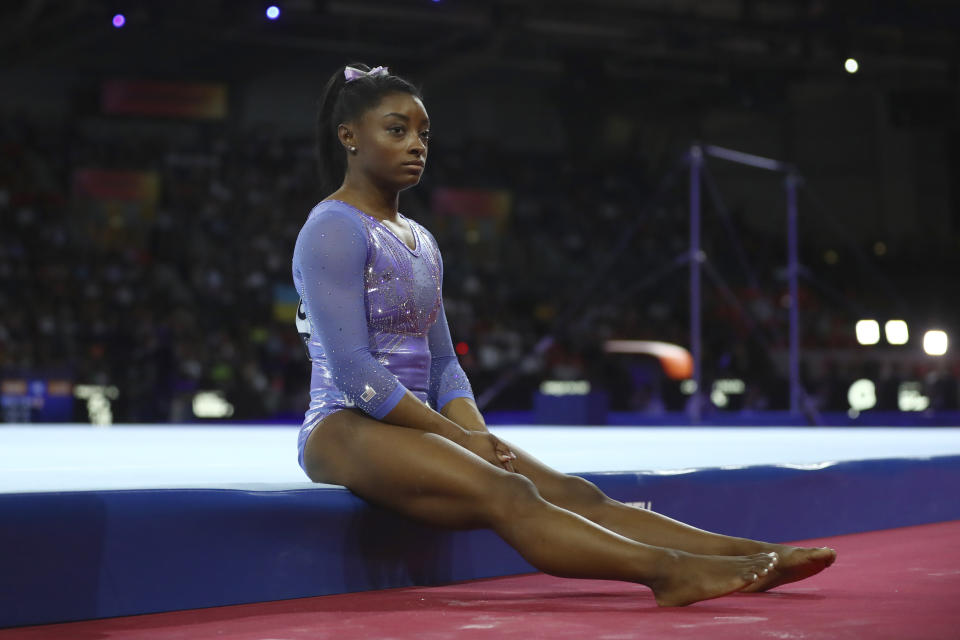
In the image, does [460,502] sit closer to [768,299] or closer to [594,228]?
[768,299]

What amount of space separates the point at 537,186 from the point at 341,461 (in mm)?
13532

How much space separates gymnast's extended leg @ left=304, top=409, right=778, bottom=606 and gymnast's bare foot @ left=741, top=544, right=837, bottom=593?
0.03 meters

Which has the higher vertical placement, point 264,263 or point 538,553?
point 264,263

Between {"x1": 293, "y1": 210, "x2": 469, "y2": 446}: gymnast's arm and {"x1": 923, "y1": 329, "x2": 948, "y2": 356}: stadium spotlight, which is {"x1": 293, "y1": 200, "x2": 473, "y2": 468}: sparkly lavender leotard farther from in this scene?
{"x1": 923, "y1": 329, "x2": 948, "y2": 356}: stadium spotlight

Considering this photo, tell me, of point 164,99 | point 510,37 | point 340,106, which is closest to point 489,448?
point 340,106

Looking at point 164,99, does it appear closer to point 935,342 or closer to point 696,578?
point 935,342

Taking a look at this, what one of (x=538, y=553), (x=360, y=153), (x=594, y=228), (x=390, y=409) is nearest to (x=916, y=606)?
(x=538, y=553)

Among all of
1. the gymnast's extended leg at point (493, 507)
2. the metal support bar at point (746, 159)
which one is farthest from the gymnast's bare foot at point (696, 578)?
the metal support bar at point (746, 159)

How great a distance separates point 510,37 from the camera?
1263cm

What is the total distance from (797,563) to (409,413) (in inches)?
26.4

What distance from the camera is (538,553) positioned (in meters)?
1.77

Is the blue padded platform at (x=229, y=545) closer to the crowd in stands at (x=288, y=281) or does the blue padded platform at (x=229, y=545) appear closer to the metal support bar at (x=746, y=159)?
the metal support bar at (x=746, y=159)

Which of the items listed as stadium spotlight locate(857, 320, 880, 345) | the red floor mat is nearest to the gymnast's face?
the red floor mat

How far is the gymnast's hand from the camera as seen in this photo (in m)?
1.99
